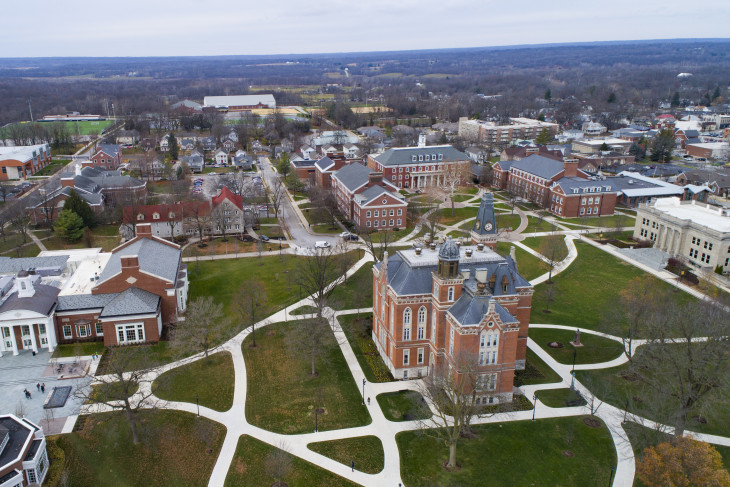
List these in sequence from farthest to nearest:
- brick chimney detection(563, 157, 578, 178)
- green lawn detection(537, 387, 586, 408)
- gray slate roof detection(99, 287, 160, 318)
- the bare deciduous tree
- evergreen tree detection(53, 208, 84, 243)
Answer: brick chimney detection(563, 157, 578, 178)
evergreen tree detection(53, 208, 84, 243)
gray slate roof detection(99, 287, 160, 318)
the bare deciduous tree
green lawn detection(537, 387, 586, 408)

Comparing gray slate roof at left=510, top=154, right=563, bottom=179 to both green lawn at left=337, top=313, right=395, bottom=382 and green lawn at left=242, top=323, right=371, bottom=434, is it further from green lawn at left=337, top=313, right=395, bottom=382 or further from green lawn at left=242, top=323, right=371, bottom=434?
green lawn at left=242, top=323, right=371, bottom=434

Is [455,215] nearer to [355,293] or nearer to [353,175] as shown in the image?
[353,175]

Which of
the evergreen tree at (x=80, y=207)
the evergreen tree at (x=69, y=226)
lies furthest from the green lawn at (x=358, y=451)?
the evergreen tree at (x=80, y=207)

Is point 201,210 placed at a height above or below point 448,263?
below

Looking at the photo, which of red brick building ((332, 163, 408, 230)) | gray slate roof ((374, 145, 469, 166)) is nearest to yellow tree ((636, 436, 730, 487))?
red brick building ((332, 163, 408, 230))

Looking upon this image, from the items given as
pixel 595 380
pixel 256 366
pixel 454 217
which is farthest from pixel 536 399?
pixel 454 217

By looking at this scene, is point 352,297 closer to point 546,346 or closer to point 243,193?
point 546,346
